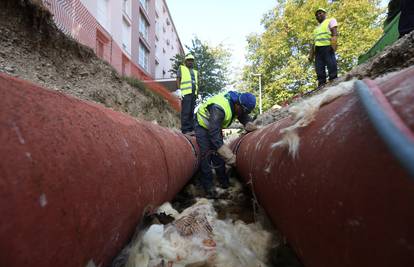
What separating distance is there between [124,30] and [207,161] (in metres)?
14.1

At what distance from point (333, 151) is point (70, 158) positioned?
0.75 metres

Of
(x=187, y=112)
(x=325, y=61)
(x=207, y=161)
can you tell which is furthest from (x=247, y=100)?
(x=325, y=61)

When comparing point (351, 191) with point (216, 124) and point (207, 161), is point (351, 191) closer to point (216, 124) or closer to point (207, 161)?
point (216, 124)

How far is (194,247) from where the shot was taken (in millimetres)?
1387

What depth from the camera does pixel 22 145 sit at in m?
0.69

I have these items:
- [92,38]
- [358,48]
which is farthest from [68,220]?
[358,48]

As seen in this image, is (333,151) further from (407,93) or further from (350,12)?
(350,12)

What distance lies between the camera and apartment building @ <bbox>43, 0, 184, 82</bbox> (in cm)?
845

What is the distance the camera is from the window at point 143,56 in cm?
1944

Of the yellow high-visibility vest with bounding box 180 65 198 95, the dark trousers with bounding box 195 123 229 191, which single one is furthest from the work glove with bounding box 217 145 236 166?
the yellow high-visibility vest with bounding box 180 65 198 95

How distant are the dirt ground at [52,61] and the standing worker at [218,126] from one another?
2122 mm

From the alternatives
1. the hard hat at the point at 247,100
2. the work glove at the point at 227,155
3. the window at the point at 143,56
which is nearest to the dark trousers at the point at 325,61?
the hard hat at the point at 247,100

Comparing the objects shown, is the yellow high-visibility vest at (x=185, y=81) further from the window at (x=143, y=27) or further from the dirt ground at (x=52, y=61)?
the window at (x=143, y=27)

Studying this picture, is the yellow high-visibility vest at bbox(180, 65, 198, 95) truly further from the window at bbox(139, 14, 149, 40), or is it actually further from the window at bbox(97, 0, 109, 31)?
the window at bbox(139, 14, 149, 40)
